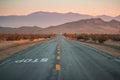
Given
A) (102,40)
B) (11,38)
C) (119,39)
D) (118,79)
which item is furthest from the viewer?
(11,38)

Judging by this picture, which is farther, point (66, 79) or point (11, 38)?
point (11, 38)

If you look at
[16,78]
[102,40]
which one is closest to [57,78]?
[16,78]

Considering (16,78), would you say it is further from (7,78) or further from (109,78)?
(109,78)

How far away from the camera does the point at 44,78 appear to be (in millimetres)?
7742

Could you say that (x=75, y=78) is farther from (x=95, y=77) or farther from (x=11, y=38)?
(x=11, y=38)

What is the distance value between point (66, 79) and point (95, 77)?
1206mm

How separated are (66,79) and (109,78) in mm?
1676

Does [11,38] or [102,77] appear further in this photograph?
[11,38]

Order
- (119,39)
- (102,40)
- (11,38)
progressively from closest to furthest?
(102,40)
(119,39)
(11,38)

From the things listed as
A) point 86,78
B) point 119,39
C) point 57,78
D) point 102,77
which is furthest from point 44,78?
point 119,39

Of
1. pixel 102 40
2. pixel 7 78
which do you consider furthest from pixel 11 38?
pixel 7 78

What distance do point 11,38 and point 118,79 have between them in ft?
199

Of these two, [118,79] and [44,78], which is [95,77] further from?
[44,78]

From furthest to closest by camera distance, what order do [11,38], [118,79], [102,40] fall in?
1. [11,38]
2. [102,40]
3. [118,79]
